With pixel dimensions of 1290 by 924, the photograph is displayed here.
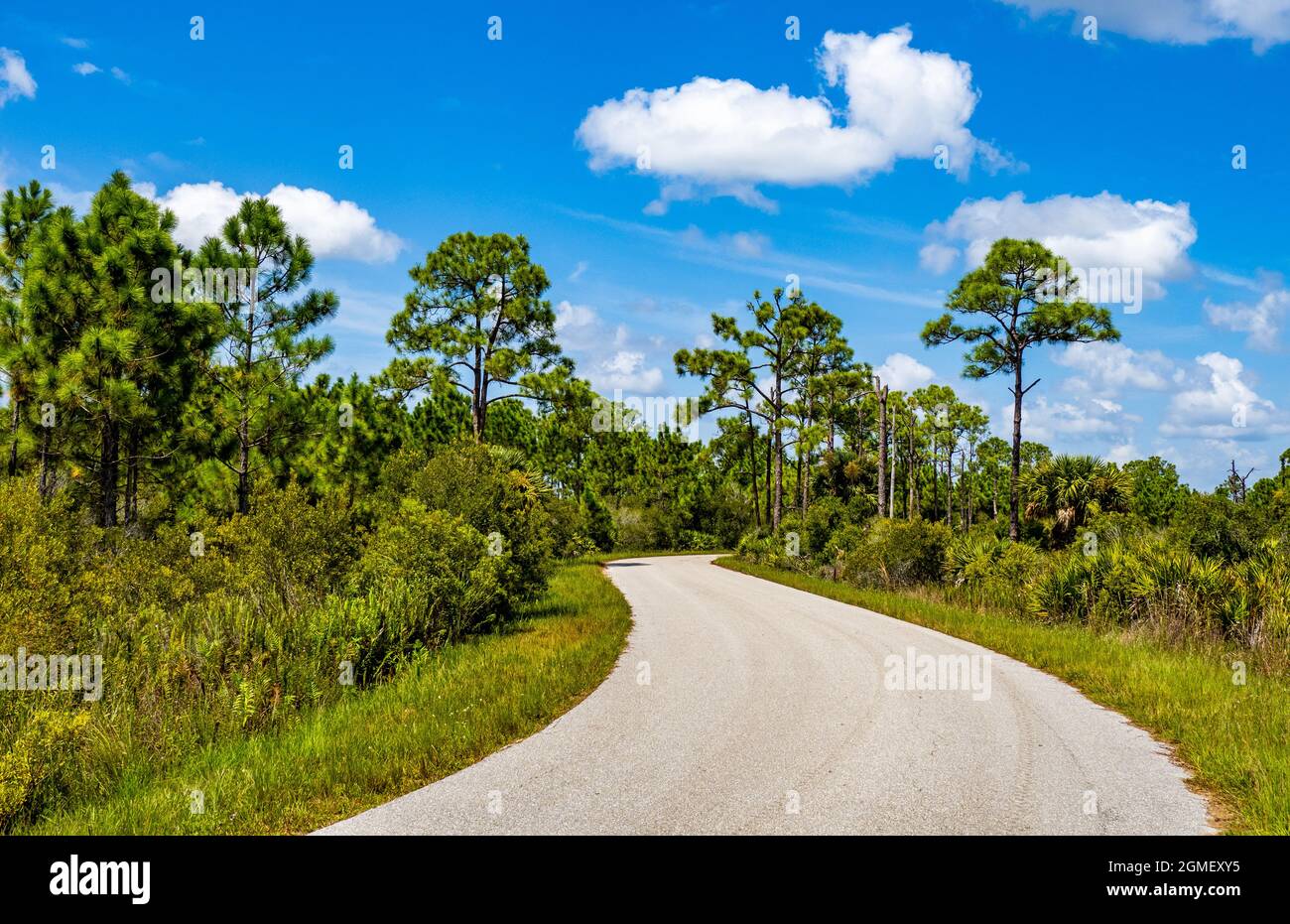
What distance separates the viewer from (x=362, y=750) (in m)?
6.46

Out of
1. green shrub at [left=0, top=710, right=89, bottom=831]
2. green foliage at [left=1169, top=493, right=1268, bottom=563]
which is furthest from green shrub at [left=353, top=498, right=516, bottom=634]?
green foliage at [left=1169, top=493, right=1268, bottom=563]

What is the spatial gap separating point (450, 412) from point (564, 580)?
90.1 ft

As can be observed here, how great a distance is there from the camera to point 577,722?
7719 mm

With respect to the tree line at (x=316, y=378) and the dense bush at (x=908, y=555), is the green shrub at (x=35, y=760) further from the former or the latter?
the dense bush at (x=908, y=555)

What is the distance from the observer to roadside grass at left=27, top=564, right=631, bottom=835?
5246 mm

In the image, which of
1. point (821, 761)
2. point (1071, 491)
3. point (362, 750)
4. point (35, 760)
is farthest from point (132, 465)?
point (1071, 491)

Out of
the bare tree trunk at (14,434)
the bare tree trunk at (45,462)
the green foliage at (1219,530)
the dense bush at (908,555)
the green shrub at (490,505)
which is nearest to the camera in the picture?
the green shrub at (490,505)

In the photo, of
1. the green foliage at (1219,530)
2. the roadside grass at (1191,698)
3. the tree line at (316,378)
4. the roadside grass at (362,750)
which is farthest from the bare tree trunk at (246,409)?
the green foliage at (1219,530)

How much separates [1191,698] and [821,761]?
4.74 m

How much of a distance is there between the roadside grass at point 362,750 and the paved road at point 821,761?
0.34 m

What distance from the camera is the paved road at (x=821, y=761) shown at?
5.10m

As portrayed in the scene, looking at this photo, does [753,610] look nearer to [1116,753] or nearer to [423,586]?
[423,586]

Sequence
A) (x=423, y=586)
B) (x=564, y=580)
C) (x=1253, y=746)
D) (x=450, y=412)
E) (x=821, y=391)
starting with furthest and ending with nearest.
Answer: (x=450, y=412) → (x=821, y=391) → (x=564, y=580) → (x=423, y=586) → (x=1253, y=746)
